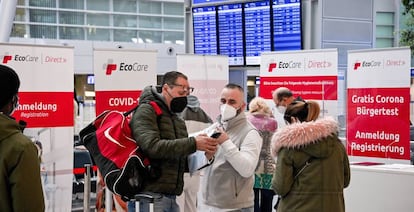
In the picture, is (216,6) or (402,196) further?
(216,6)

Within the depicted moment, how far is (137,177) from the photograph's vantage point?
9.59 ft

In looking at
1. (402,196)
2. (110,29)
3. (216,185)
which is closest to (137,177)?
(216,185)

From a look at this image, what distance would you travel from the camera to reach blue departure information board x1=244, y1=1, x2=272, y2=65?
6.99 meters

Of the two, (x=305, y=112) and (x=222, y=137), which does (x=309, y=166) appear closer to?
(x=305, y=112)

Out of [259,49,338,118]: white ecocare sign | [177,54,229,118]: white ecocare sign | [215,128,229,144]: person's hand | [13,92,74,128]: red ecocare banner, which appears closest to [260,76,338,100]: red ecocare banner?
[259,49,338,118]: white ecocare sign

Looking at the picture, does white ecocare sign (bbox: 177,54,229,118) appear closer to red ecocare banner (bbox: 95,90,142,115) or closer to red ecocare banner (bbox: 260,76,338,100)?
red ecocare banner (bbox: 260,76,338,100)

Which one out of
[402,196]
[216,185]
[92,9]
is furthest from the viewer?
[92,9]

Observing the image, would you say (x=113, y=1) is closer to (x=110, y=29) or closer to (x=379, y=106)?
(x=110, y=29)

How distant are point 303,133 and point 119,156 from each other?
1.00 metres

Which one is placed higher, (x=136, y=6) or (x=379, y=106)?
(x=136, y=6)

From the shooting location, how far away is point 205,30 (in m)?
7.60

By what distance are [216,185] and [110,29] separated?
1838 cm

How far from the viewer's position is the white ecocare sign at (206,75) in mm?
6246

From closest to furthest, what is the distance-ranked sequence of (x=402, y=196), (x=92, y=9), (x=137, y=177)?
(x=137, y=177), (x=402, y=196), (x=92, y=9)
